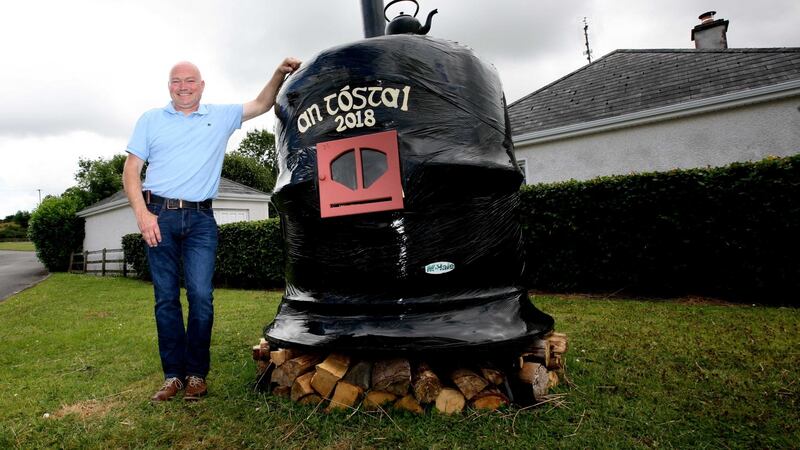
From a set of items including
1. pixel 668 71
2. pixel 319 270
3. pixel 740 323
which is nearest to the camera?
pixel 319 270

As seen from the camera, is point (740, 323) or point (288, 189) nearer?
point (288, 189)

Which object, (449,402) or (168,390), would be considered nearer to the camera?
(449,402)

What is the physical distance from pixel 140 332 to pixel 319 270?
10.4 feet

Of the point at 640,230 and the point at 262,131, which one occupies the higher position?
the point at 262,131

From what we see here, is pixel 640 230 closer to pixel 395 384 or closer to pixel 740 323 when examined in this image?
pixel 740 323

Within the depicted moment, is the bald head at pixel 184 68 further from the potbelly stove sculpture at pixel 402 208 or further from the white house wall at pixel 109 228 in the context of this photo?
the white house wall at pixel 109 228

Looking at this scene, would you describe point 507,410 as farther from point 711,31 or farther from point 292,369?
point 711,31

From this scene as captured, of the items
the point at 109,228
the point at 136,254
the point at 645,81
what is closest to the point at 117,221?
the point at 109,228

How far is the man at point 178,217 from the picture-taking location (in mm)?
2340

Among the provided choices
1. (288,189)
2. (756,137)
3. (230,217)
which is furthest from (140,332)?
(230,217)

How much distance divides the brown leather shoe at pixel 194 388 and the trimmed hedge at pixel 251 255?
21.6 ft

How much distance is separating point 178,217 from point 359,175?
1.04 meters

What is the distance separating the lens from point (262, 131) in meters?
43.7

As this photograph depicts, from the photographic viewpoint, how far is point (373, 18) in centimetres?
302
